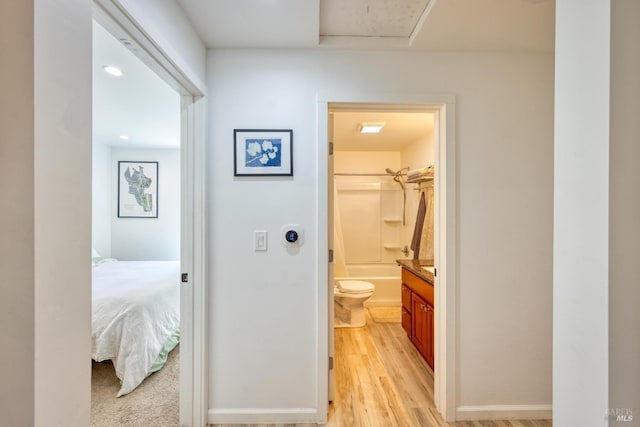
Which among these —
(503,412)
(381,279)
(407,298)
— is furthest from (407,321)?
(381,279)

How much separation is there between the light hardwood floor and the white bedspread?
108cm

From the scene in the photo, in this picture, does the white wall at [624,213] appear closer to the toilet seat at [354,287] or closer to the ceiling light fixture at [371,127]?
the ceiling light fixture at [371,127]

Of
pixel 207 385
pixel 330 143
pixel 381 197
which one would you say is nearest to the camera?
pixel 207 385

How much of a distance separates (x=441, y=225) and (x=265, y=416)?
5.26 feet

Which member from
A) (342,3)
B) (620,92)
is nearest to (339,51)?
(342,3)

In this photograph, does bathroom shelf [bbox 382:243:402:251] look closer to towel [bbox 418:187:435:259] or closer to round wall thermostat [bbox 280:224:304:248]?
towel [bbox 418:187:435:259]

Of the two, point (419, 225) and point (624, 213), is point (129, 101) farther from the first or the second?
point (624, 213)

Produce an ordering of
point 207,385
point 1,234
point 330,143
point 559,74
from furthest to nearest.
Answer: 1. point 330,143
2. point 207,385
3. point 559,74
4. point 1,234

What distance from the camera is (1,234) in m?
0.57

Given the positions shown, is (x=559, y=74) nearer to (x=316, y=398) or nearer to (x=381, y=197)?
(x=316, y=398)

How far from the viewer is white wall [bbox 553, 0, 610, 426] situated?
2.18 ft

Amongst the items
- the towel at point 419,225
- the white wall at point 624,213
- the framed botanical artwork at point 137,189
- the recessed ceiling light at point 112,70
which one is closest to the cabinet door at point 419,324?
the towel at point 419,225

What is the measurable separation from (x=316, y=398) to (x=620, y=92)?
74.9 inches

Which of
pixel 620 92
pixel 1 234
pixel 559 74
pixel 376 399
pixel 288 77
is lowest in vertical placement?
pixel 376 399
